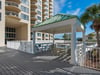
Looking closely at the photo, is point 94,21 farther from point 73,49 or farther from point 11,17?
point 11,17

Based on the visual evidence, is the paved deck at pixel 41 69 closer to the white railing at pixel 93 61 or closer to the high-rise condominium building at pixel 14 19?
the white railing at pixel 93 61

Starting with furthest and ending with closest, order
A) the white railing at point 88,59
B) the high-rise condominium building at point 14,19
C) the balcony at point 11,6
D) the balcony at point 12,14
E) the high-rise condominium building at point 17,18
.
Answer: the balcony at point 11,6
the balcony at point 12,14
the high-rise condominium building at point 17,18
the high-rise condominium building at point 14,19
the white railing at point 88,59

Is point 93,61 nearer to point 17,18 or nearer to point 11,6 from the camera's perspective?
point 17,18

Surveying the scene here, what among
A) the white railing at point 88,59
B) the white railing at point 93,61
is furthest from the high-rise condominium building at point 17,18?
the white railing at point 93,61

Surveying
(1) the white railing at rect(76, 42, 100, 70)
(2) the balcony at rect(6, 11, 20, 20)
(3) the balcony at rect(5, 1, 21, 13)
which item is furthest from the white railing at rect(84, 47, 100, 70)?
(3) the balcony at rect(5, 1, 21, 13)

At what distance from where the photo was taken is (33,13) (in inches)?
1577

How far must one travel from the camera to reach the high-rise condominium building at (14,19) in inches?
936

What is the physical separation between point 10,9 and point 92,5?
23939mm

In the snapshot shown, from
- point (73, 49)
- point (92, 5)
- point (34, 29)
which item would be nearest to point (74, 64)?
point (73, 49)

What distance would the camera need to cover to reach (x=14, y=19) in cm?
2773

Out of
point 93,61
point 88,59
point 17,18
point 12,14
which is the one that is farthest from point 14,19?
point 93,61

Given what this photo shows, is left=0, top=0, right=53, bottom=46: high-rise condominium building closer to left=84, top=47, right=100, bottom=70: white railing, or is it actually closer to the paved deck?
the paved deck

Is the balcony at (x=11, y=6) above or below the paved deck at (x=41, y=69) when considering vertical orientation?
above

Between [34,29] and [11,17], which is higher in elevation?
[11,17]
